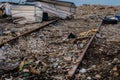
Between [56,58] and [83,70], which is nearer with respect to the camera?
[83,70]

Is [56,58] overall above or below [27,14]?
above

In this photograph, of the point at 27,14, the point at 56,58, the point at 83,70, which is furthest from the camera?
the point at 27,14

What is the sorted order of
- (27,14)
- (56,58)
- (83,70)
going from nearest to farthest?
1. (83,70)
2. (56,58)
3. (27,14)

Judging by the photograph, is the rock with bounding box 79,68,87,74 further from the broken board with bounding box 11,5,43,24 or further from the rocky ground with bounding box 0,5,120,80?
the broken board with bounding box 11,5,43,24

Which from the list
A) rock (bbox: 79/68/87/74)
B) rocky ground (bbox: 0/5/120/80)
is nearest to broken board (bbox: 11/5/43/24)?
rocky ground (bbox: 0/5/120/80)

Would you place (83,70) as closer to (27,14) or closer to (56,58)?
(56,58)

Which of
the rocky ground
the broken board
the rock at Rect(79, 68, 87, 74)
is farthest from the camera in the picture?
the broken board

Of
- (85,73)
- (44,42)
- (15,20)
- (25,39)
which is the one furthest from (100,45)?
(15,20)

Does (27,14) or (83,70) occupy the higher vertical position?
(83,70)

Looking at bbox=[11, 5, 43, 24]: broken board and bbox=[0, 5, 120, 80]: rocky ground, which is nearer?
bbox=[0, 5, 120, 80]: rocky ground

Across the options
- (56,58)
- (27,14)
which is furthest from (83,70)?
(27,14)

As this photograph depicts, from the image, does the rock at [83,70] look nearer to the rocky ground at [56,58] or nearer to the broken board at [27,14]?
the rocky ground at [56,58]

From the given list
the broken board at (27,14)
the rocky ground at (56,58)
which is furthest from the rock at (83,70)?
the broken board at (27,14)

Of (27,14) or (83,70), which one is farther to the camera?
(27,14)
